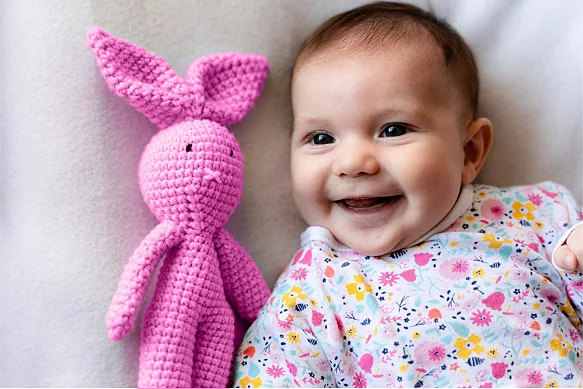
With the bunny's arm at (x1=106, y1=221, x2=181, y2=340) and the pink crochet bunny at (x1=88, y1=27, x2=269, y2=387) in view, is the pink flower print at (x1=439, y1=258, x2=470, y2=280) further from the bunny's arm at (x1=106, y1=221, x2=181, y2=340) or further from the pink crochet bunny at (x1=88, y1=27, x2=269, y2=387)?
the bunny's arm at (x1=106, y1=221, x2=181, y2=340)

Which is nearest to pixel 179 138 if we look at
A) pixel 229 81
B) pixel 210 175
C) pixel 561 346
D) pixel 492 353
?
pixel 210 175

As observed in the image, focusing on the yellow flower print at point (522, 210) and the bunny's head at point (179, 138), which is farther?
the yellow flower print at point (522, 210)

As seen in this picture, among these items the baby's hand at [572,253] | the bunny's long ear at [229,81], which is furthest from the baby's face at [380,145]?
the baby's hand at [572,253]

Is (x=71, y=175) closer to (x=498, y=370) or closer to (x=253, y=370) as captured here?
(x=253, y=370)

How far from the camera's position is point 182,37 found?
122 cm

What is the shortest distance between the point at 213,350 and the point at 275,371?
4.7 inches

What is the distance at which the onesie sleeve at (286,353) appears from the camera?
109cm

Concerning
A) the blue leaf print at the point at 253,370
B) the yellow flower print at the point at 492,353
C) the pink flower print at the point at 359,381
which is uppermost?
the blue leaf print at the point at 253,370

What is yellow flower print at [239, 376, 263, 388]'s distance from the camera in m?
1.09

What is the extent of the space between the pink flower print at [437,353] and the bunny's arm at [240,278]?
0.33 metres

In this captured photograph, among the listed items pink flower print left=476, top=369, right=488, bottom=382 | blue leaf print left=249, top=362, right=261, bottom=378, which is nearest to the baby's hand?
Result: pink flower print left=476, top=369, right=488, bottom=382

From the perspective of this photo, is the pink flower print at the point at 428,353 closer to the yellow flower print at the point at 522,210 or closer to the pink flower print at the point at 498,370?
the pink flower print at the point at 498,370

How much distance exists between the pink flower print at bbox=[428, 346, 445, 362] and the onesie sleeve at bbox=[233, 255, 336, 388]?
→ 187 millimetres

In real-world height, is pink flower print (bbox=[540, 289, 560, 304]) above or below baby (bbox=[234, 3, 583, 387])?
below
